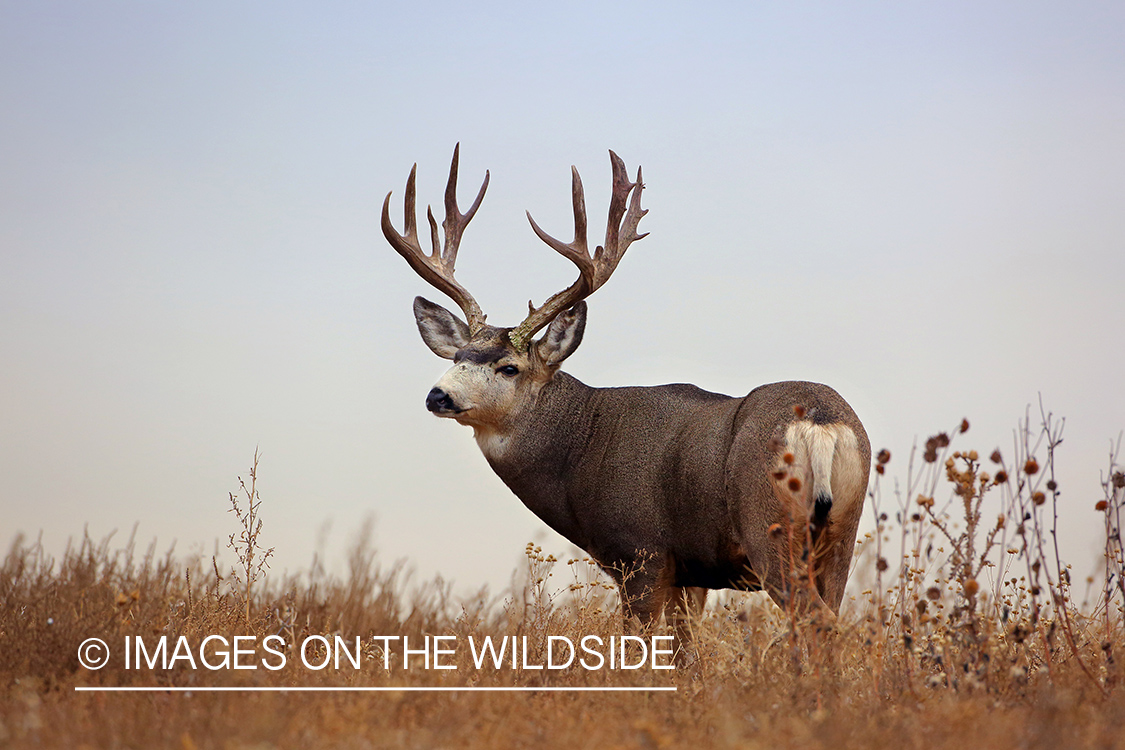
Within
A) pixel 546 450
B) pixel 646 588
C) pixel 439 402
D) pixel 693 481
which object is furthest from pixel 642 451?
pixel 439 402

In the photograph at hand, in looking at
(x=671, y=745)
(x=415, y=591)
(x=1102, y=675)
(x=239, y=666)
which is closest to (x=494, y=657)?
(x=239, y=666)

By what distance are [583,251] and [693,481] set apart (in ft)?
7.75

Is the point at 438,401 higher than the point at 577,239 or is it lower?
lower

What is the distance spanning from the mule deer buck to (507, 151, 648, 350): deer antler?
12 millimetres

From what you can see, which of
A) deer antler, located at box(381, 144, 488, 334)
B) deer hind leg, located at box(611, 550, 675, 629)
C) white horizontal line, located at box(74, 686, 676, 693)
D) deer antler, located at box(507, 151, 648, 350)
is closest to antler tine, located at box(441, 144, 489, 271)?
deer antler, located at box(381, 144, 488, 334)

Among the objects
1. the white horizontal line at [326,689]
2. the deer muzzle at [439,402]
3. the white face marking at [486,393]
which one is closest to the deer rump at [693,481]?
the white face marking at [486,393]

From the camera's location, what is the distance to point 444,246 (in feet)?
31.6

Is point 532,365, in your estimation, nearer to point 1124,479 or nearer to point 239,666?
point 239,666

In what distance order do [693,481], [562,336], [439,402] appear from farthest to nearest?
[562,336]
[439,402]
[693,481]

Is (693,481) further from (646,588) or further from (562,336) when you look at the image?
(562,336)

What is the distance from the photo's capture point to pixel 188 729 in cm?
393

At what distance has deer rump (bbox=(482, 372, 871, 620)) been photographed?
653 centimetres

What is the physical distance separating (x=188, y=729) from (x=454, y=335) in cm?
547

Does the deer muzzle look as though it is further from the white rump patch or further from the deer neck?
the white rump patch
